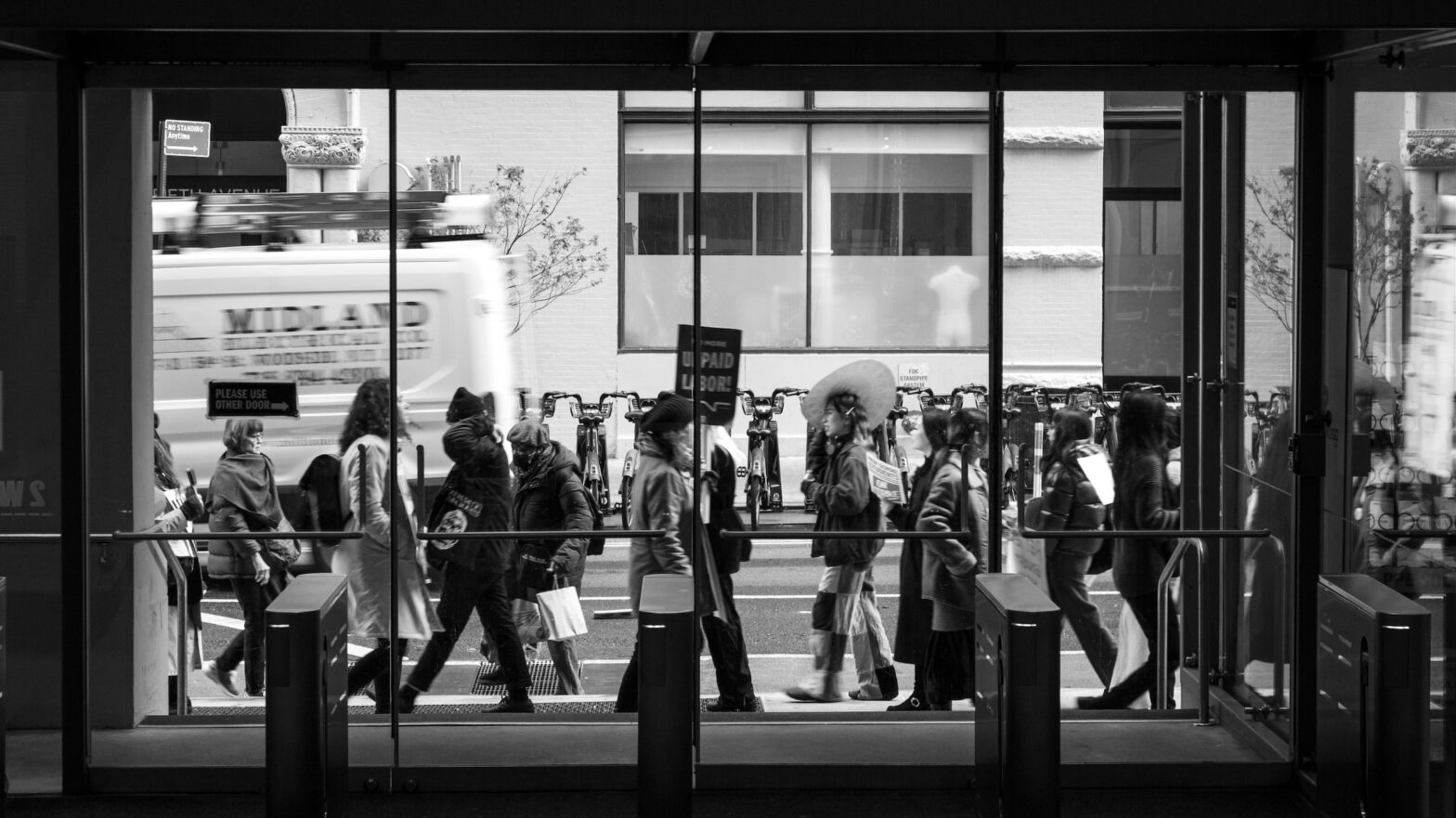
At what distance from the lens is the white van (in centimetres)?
591

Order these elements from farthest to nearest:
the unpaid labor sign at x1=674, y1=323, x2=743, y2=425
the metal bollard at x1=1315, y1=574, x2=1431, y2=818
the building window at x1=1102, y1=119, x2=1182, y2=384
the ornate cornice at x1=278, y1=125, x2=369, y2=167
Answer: the building window at x1=1102, y1=119, x2=1182, y2=384
the unpaid labor sign at x1=674, y1=323, x2=743, y2=425
the ornate cornice at x1=278, y1=125, x2=369, y2=167
the metal bollard at x1=1315, y1=574, x2=1431, y2=818

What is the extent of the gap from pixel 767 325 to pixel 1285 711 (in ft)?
7.92

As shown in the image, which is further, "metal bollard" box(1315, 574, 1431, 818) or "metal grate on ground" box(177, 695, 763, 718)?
"metal grate on ground" box(177, 695, 763, 718)

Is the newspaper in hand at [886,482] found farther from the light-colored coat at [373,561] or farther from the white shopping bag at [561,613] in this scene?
the light-colored coat at [373,561]

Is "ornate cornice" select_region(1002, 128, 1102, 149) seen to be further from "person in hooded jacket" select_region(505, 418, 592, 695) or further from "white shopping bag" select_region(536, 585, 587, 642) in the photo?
"white shopping bag" select_region(536, 585, 587, 642)

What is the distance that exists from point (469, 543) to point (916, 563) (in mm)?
1767

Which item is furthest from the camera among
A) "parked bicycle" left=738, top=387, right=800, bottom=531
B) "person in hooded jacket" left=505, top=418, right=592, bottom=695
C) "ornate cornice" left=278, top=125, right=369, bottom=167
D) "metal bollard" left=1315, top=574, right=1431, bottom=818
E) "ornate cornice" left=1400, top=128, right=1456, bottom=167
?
"person in hooded jacket" left=505, top=418, right=592, bottom=695

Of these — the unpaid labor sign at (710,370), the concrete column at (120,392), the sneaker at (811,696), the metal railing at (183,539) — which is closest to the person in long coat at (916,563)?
the sneaker at (811,696)

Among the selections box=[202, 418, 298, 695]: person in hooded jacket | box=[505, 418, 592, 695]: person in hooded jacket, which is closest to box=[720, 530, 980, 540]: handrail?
box=[505, 418, 592, 695]: person in hooded jacket

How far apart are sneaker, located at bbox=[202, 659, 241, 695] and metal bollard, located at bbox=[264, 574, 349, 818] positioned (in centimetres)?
166

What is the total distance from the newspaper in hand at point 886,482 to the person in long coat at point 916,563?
0.04 m

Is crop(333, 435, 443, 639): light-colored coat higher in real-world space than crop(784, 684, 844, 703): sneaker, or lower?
higher

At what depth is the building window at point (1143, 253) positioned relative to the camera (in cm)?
617

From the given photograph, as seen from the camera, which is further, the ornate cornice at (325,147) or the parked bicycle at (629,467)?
the parked bicycle at (629,467)
